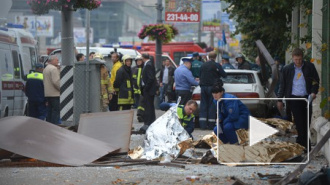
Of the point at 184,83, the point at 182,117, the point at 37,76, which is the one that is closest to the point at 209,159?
the point at 182,117

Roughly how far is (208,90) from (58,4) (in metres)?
4.03

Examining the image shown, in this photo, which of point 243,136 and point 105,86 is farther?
point 105,86

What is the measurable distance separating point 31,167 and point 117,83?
723 cm

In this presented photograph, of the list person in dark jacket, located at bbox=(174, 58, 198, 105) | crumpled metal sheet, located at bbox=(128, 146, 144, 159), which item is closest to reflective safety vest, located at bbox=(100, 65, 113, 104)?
person in dark jacket, located at bbox=(174, 58, 198, 105)

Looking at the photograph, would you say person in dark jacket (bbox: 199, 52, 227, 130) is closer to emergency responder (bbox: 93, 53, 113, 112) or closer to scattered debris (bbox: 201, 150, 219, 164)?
emergency responder (bbox: 93, 53, 113, 112)

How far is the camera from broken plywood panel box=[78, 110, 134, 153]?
41.5 feet

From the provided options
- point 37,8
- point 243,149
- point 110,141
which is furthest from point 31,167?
point 37,8

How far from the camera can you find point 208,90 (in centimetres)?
1852

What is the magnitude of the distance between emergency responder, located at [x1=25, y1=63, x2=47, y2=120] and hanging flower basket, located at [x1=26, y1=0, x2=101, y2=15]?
254 centimetres

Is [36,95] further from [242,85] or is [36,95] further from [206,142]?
[206,142]

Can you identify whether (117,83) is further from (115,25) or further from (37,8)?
(115,25)

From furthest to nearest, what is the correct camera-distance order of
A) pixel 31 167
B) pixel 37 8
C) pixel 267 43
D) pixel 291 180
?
pixel 267 43, pixel 37 8, pixel 31 167, pixel 291 180

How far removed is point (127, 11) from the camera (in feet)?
508

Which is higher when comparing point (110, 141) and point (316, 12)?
point (316, 12)
